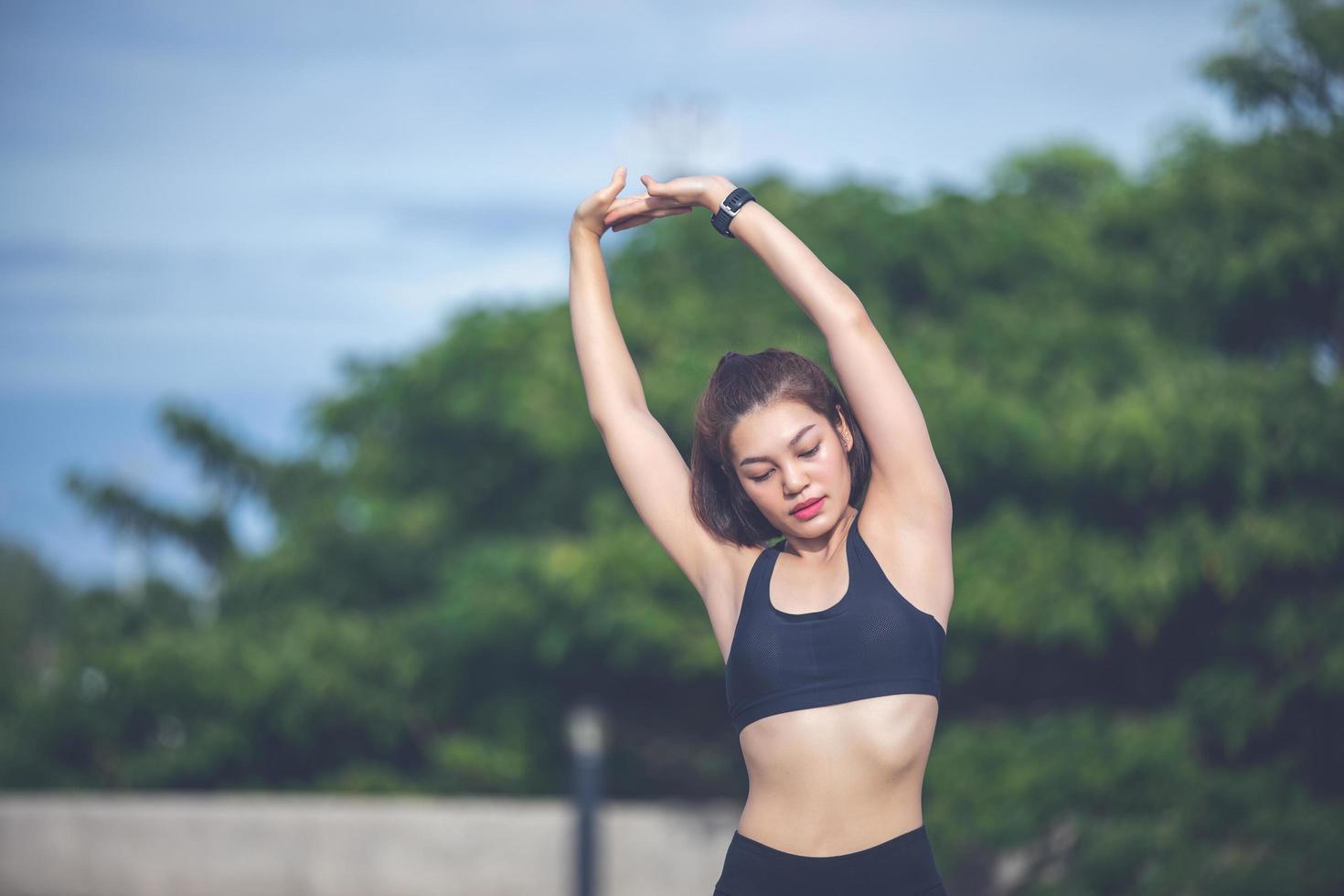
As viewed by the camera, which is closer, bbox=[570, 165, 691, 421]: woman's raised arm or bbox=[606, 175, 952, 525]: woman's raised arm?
bbox=[606, 175, 952, 525]: woman's raised arm

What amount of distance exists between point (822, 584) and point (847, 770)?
30 cm

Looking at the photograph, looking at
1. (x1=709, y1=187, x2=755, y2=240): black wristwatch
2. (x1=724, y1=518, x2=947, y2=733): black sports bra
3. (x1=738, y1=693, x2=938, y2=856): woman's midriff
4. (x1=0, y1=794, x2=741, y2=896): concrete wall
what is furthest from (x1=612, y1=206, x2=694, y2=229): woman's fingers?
(x1=0, y1=794, x2=741, y2=896): concrete wall

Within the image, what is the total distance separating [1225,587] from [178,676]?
25.3ft

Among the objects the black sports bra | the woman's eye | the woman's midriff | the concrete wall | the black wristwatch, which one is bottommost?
the concrete wall

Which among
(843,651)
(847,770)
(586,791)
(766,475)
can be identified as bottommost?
(586,791)

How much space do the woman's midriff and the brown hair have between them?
0.38 m

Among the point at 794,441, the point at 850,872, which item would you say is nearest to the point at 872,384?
the point at 794,441

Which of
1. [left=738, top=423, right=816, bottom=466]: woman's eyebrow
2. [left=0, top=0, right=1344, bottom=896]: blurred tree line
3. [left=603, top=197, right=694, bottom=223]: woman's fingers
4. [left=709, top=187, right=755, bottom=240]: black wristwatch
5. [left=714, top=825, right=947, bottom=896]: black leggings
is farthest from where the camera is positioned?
[left=0, top=0, right=1344, bottom=896]: blurred tree line

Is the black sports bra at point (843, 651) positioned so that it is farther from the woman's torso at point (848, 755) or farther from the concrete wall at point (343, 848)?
the concrete wall at point (343, 848)

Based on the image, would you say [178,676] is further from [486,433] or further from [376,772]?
[486,433]

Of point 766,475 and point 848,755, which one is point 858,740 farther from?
point 766,475

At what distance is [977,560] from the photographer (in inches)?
328

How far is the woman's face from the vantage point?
2.32m

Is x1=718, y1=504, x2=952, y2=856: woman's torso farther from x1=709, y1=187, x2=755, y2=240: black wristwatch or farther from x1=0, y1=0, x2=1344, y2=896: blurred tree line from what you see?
x1=0, y1=0, x2=1344, y2=896: blurred tree line
